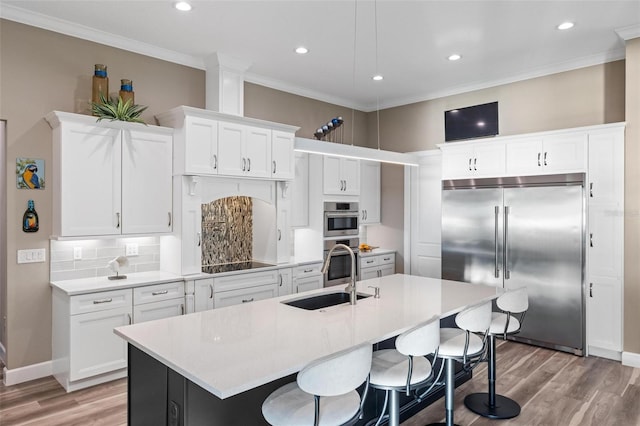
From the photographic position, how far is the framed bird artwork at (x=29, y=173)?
3.57 meters

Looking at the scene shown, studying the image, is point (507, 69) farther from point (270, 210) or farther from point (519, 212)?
point (270, 210)

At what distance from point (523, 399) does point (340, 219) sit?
295cm

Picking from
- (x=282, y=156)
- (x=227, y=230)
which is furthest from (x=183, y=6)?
(x=227, y=230)

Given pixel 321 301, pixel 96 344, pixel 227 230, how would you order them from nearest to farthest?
pixel 321 301 < pixel 96 344 < pixel 227 230

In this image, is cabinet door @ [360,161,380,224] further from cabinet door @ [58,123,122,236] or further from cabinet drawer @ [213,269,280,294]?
cabinet door @ [58,123,122,236]

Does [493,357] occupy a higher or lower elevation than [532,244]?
lower

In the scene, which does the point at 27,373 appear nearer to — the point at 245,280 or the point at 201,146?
the point at 245,280

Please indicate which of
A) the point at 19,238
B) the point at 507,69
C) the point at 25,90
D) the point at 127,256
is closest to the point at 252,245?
the point at 127,256

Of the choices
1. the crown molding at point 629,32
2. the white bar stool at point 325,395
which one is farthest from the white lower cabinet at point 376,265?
the white bar stool at point 325,395

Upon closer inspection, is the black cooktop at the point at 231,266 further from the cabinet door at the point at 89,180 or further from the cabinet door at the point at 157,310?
the cabinet door at the point at 89,180

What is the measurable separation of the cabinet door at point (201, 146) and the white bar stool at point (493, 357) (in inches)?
110

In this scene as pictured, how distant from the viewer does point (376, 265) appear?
6004mm

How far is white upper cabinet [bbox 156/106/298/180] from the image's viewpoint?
3.99m

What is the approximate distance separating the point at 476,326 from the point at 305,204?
3.11 metres
